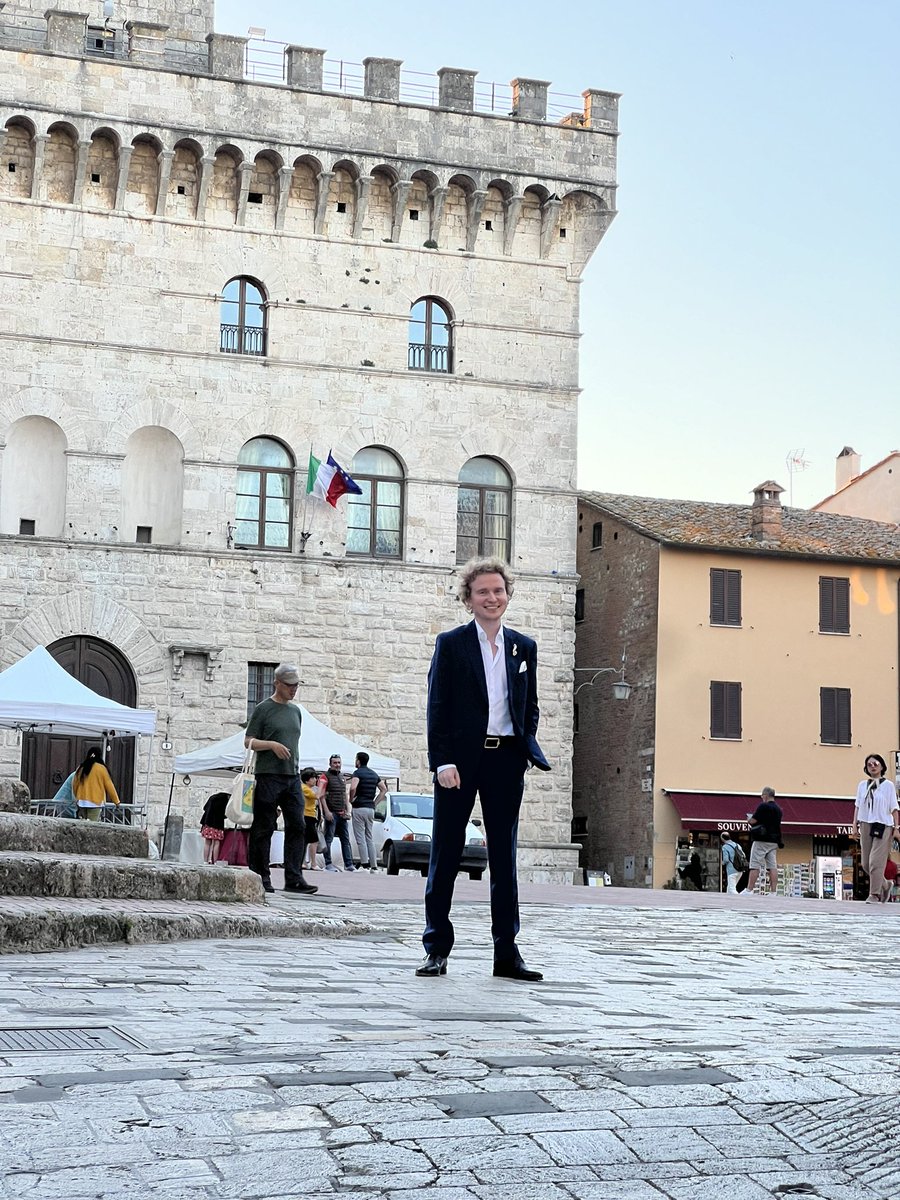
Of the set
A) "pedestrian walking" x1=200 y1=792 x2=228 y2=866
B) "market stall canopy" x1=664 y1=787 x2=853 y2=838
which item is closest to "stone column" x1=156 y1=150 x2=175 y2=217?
"pedestrian walking" x1=200 y1=792 x2=228 y2=866

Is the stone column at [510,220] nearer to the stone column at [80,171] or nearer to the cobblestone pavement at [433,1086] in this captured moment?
the stone column at [80,171]

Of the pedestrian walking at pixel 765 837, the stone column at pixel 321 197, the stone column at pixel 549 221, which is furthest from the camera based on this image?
the stone column at pixel 549 221

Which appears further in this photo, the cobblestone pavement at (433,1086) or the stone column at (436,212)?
the stone column at (436,212)

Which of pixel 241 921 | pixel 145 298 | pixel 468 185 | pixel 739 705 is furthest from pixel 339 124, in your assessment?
pixel 241 921

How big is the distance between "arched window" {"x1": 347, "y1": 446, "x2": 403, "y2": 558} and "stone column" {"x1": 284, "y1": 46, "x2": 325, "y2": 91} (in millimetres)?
6748

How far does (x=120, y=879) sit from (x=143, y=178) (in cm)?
2303

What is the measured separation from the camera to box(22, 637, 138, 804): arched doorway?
2807cm

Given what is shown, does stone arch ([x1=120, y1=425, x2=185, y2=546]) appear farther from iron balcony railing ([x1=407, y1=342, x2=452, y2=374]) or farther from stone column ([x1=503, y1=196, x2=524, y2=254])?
stone column ([x1=503, y1=196, x2=524, y2=254])

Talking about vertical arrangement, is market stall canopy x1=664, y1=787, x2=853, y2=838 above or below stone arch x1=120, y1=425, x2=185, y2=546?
below

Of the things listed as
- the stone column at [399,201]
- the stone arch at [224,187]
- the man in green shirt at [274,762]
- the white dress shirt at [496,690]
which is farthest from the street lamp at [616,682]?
the white dress shirt at [496,690]

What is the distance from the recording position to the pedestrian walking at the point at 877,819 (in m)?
18.2

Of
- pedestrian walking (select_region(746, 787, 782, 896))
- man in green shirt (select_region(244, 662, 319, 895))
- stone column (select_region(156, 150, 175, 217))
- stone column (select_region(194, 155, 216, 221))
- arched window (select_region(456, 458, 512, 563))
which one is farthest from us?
arched window (select_region(456, 458, 512, 563))

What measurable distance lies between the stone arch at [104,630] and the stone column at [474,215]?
31.2 ft

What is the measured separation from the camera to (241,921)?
8.55 m
